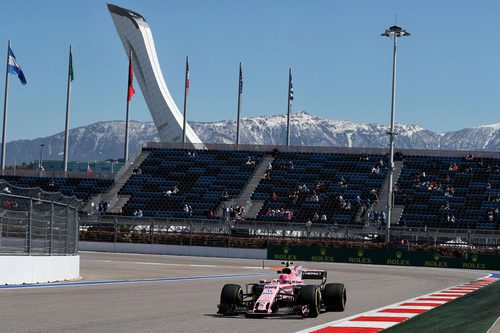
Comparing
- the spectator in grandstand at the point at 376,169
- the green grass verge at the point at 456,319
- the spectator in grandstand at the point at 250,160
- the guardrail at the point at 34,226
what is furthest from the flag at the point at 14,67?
the green grass verge at the point at 456,319

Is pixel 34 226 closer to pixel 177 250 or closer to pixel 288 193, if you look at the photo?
pixel 177 250

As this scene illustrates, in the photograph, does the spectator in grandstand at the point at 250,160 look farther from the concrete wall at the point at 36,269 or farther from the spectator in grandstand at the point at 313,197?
the concrete wall at the point at 36,269

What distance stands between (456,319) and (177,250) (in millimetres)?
42348

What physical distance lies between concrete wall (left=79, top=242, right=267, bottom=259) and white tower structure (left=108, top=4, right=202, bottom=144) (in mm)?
50147

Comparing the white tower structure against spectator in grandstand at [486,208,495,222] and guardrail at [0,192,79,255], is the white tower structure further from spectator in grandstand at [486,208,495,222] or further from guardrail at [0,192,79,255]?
guardrail at [0,192,79,255]

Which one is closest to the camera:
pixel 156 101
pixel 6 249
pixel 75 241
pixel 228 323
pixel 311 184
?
pixel 228 323

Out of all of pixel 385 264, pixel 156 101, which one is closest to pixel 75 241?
pixel 385 264

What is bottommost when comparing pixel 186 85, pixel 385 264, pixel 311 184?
pixel 385 264

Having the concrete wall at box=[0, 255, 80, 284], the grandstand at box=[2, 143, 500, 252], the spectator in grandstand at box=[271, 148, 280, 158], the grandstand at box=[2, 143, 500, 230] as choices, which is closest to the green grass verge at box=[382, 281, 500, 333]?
the concrete wall at box=[0, 255, 80, 284]

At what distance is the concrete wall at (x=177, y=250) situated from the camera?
180 ft

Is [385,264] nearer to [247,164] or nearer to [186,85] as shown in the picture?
[247,164]

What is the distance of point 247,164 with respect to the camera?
73.4 m

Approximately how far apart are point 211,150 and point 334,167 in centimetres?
1135

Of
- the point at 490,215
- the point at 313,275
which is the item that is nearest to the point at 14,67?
the point at 490,215
